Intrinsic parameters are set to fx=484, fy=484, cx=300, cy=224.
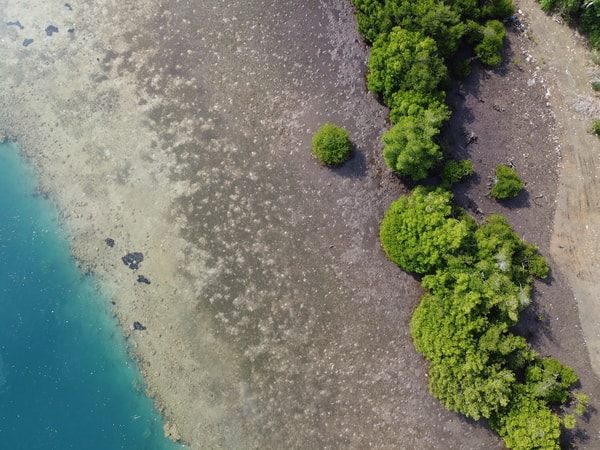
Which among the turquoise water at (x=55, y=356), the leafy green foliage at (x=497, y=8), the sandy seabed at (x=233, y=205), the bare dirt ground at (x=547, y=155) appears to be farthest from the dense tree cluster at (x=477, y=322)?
the turquoise water at (x=55, y=356)

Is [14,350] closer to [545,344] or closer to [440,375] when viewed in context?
[440,375]

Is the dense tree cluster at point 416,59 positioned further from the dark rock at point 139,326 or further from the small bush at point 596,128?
the dark rock at point 139,326

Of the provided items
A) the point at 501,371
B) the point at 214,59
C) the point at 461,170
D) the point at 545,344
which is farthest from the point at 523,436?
the point at 214,59

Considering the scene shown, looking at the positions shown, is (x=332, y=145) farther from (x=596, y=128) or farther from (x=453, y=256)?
(x=596, y=128)

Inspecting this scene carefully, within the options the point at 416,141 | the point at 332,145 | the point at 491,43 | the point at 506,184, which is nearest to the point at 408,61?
the point at 416,141

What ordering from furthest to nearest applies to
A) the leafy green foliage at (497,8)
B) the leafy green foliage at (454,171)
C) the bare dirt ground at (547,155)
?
1. the leafy green foliage at (497,8)
2. the bare dirt ground at (547,155)
3. the leafy green foliage at (454,171)

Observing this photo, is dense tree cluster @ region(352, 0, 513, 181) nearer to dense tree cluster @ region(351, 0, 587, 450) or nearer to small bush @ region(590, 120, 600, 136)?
dense tree cluster @ region(351, 0, 587, 450)
